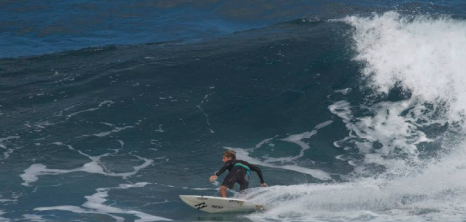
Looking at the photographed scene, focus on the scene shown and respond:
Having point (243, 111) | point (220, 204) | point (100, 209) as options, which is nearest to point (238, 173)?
point (220, 204)

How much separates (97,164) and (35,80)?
6938 millimetres

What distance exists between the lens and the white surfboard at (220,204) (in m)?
12.0

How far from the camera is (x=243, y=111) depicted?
714 inches

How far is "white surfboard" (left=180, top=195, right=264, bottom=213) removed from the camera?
12.0m

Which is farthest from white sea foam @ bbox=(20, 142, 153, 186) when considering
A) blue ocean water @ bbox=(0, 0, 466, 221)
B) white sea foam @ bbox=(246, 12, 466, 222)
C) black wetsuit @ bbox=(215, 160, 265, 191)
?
white sea foam @ bbox=(246, 12, 466, 222)

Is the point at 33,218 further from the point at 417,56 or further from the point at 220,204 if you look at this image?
the point at 417,56

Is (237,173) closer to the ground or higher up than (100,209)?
higher up

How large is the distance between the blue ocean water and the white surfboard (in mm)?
163

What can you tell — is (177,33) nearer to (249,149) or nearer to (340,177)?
(249,149)

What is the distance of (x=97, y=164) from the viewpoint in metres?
15.0

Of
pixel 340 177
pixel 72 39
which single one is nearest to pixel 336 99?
pixel 340 177

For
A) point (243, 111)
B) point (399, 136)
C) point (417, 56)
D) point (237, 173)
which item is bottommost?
point (237, 173)

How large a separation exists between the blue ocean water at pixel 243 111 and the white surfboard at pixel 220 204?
0.16 m

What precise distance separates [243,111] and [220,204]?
20.8ft
